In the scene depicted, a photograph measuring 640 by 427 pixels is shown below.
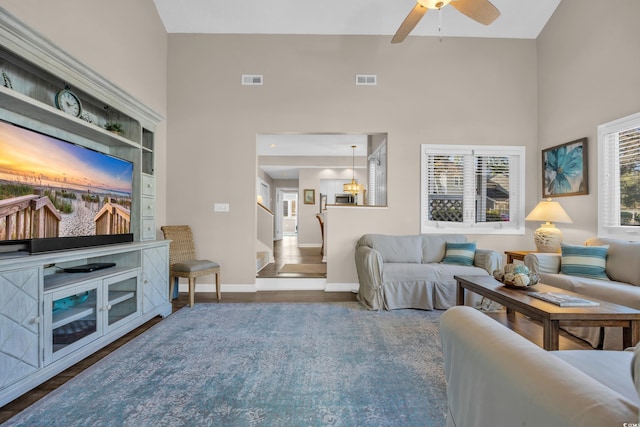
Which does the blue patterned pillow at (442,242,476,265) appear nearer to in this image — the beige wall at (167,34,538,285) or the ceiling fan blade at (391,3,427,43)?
the beige wall at (167,34,538,285)

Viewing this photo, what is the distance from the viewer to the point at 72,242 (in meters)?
2.48

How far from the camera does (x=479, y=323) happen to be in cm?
113

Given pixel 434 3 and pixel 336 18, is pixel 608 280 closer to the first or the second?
pixel 434 3

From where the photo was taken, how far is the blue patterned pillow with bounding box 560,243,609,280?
307 centimetres

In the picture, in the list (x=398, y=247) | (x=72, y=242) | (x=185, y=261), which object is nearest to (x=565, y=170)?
(x=398, y=247)

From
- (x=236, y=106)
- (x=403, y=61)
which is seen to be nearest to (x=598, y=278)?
(x=403, y=61)

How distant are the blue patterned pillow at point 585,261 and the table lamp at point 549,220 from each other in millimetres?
615

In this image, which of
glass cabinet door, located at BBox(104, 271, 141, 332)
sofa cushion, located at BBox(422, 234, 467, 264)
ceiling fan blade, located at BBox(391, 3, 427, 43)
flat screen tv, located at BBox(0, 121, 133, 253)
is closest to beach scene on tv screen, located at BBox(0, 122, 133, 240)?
flat screen tv, located at BBox(0, 121, 133, 253)

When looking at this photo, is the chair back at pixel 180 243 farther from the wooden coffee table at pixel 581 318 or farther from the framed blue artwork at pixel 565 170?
the framed blue artwork at pixel 565 170

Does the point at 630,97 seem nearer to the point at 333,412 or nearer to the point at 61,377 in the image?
the point at 333,412

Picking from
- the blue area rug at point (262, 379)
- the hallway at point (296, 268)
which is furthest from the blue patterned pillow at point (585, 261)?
the hallway at point (296, 268)

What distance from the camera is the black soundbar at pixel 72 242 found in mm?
2150

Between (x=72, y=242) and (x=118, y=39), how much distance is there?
2.45m

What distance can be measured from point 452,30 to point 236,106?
332 cm
